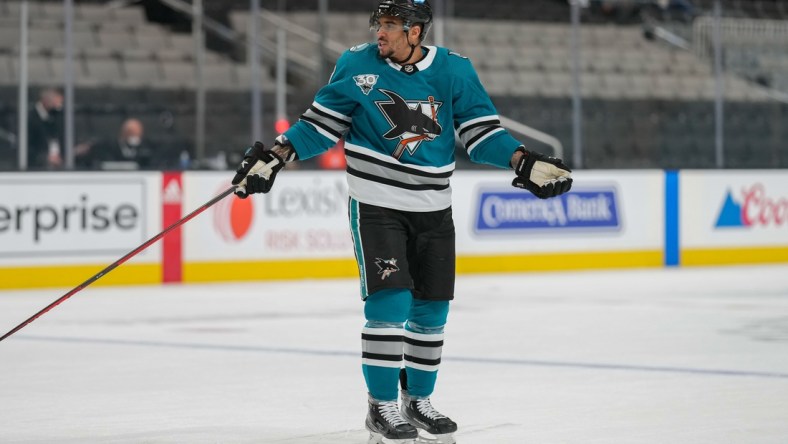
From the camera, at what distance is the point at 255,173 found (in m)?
4.31

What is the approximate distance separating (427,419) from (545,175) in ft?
2.75

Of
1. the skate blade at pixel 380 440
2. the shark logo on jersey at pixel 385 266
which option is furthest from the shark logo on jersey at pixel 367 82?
the skate blade at pixel 380 440

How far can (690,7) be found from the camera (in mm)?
18234

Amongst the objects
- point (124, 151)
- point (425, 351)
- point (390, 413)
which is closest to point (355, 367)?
point (425, 351)

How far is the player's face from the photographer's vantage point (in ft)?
14.3

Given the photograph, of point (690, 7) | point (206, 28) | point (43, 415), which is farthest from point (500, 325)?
point (690, 7)

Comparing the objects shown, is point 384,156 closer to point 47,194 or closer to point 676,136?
point 47,194

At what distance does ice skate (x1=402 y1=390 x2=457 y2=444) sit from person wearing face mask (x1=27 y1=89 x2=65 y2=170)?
7722mm

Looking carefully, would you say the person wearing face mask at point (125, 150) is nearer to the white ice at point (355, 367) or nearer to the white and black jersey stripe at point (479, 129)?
the white ice at point (355, 367)

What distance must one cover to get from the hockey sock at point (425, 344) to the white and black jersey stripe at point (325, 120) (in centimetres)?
60

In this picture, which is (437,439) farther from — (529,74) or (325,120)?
(529,74)

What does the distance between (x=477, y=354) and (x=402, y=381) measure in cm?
248

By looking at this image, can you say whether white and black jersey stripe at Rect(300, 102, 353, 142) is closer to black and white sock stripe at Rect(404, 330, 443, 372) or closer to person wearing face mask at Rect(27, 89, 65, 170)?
black and white sock stripe at Rect(404, 330, 443, 372)

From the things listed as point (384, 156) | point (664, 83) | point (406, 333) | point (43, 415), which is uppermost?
point (664, 83)
